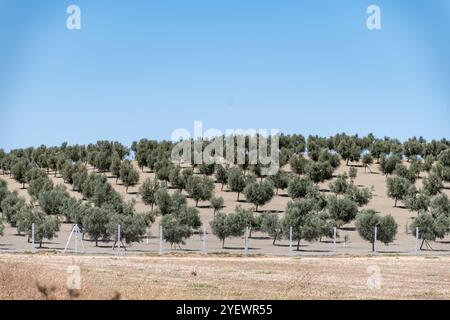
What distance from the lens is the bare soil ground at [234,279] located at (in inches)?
606

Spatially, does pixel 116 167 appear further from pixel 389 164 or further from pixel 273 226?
pixel 273 226

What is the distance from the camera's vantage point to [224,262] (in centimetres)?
3106

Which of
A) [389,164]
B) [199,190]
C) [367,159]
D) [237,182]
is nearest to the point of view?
[199,190]

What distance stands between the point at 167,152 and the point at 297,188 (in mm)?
32108

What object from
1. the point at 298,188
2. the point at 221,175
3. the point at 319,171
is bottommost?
the point at 298,188

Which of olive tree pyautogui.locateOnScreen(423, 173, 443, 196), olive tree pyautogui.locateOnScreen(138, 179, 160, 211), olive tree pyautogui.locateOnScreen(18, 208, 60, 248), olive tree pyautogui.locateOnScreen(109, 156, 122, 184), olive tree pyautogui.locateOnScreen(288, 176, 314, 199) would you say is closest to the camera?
olive tree pyautogui.locateOnScreen(18, 208, 60, 248)

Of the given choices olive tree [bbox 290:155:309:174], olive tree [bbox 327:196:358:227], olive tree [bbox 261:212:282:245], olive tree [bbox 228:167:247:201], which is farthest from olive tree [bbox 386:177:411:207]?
olive tree [bbox 261:212:282:245]

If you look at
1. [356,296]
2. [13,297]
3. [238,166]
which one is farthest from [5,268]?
[238,166]

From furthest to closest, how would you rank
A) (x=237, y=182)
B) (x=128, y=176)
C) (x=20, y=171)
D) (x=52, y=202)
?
(x=20, y=171) < (x=128, y=176) < (x=237, y=182) < (x=52, y=202)

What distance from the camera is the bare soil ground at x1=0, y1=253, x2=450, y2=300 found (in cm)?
1538

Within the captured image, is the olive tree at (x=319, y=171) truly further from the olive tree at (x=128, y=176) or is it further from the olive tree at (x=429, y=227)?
the olive tree at (x=429, y=227)

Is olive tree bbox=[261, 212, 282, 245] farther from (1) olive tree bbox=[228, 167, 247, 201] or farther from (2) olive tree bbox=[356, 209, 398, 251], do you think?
(1) olive tree bbox=[228, 167, 247, 201]

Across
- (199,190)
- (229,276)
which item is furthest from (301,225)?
(199,190)

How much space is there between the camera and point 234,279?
22938mm
